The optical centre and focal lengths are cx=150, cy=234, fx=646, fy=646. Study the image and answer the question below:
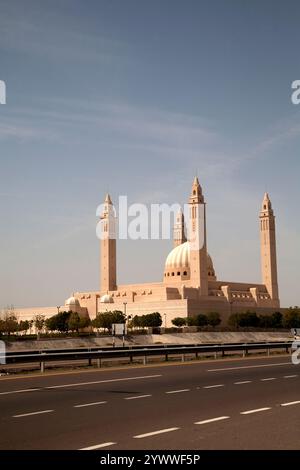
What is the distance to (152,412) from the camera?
1258 cm

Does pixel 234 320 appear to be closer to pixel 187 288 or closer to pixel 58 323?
pixel 187 288

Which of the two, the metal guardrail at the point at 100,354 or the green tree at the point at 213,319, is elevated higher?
the green tree at the point at 213,319

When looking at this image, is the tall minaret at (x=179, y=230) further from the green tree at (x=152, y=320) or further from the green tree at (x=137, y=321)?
the green tree at (x=152, y=320)

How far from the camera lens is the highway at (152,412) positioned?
9.47m

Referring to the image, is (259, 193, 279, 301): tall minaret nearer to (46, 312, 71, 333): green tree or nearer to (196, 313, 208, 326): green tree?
(196, 313, 208, 326): green tree

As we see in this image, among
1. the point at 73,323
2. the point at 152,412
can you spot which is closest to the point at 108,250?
the point at 73,323

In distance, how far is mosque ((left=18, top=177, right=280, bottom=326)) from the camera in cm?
11044

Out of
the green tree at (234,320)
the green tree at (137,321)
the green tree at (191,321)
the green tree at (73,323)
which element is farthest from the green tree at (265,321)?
the green tree at (73,323)

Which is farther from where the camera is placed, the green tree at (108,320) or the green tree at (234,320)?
the green tree at (234,320)

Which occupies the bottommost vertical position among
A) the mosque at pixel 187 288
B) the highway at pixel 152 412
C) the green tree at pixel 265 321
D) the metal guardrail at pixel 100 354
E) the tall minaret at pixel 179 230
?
the highway at pixel 152 412

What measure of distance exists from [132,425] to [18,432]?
6.24ft

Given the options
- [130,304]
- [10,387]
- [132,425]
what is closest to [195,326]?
[130,304]

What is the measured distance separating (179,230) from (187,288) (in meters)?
31.1

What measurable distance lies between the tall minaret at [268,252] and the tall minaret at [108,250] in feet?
94.7
